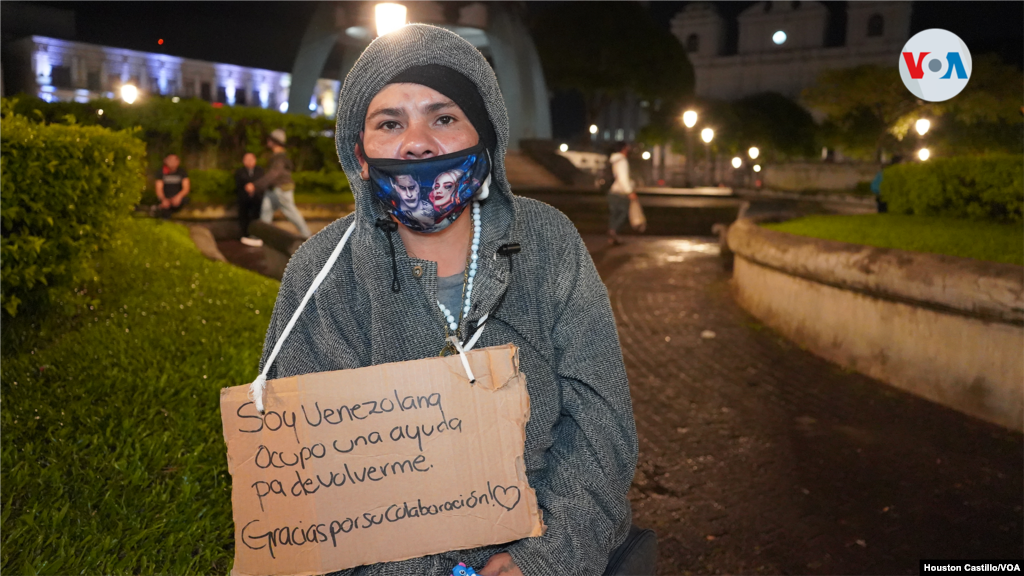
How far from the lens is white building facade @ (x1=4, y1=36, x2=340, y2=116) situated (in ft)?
196

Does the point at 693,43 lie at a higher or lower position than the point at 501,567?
higher

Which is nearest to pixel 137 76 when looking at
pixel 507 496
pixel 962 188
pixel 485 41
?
pixel 485 41

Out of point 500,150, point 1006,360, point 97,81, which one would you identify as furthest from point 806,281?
point 97,81

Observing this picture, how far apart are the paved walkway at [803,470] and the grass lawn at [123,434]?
1.89 m

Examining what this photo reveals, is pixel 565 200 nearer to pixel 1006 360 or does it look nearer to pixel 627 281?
pixel 627 281

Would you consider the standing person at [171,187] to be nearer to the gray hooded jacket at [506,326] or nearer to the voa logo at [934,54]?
the gray hooded jacket at [506,326]

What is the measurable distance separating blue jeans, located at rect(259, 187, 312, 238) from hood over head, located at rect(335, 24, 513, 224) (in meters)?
9.53

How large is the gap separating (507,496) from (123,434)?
84.3 inches

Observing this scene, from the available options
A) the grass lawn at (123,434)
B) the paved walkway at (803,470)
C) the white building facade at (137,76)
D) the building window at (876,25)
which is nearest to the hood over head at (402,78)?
the grass lawn at (123,434)

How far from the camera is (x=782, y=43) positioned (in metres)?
79.2

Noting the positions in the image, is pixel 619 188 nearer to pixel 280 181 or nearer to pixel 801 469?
pixel 280 181

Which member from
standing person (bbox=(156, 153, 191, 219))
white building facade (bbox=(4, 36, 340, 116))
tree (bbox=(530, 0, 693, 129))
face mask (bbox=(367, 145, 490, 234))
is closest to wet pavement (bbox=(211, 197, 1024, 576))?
face mask (bbox=(367, 145, 490, 234))

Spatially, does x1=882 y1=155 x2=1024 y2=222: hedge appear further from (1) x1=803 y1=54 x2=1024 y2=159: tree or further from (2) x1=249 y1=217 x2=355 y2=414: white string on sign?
(1) x1=803 y1=54 x2=1024 y2=159: tree

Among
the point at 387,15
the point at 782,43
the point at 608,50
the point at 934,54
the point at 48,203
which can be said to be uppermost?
the point at 782,43
